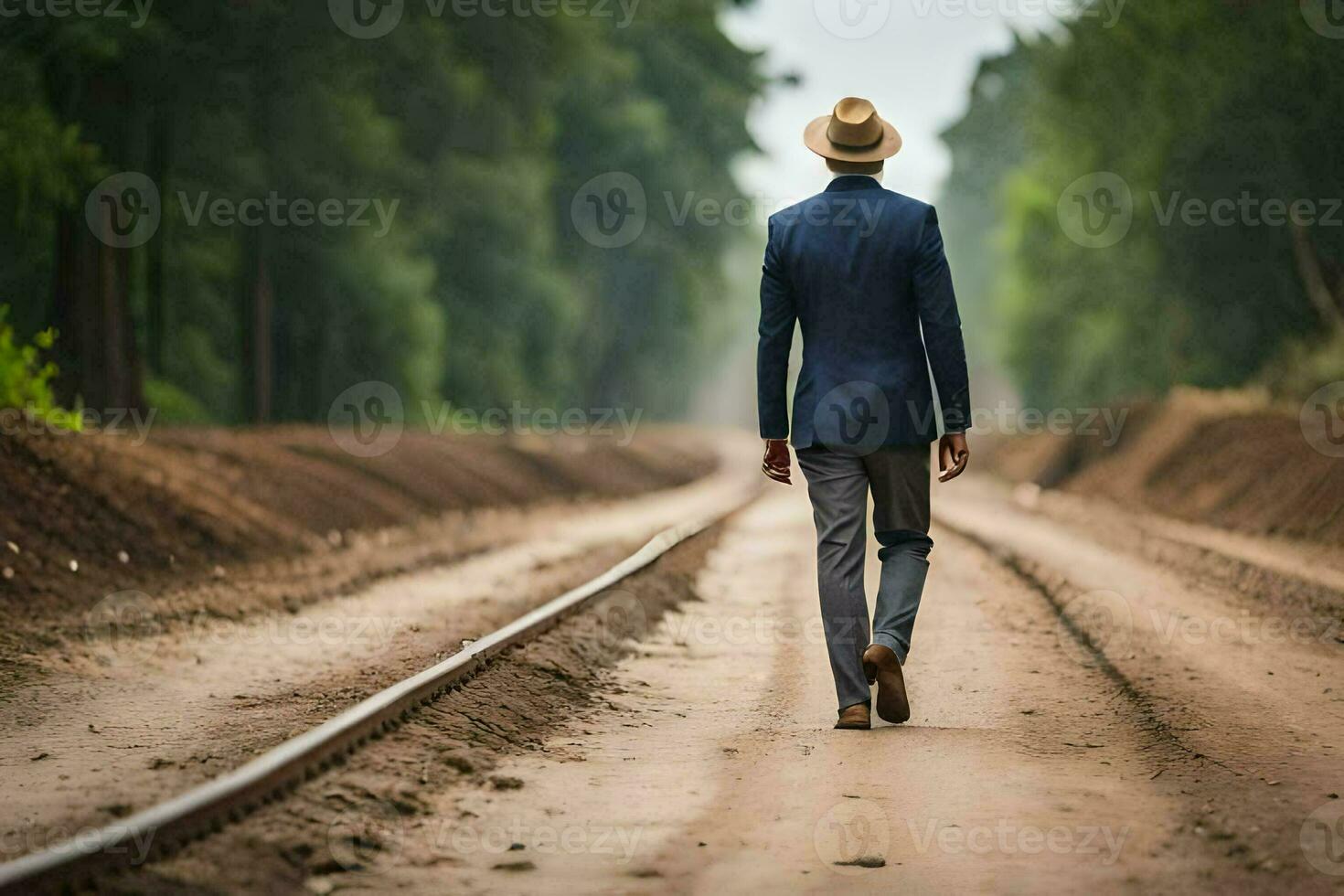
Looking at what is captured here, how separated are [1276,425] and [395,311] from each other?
55.9 ft

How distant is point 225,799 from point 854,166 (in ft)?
11.6

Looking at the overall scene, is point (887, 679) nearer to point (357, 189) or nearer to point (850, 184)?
point (850, 184)

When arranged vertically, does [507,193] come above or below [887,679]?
above

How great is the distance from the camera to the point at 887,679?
6254 millimetres

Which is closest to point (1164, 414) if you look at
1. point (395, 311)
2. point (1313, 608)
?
point (395, 311)

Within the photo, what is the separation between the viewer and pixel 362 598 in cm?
1147

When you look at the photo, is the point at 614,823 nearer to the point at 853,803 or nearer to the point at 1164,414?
the point at 853,803

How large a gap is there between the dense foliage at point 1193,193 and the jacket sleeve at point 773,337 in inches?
798

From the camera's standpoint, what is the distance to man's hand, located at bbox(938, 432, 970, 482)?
615 cm

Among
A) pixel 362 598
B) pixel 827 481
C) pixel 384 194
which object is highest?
pixel 384 194

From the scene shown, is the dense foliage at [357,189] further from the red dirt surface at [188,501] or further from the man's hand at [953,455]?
the man's hand at [953,455]

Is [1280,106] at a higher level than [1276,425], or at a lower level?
higher

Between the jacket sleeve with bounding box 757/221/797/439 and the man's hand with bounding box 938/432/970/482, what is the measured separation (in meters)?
0.63

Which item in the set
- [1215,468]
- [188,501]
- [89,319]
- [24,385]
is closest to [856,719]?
[188,501]
